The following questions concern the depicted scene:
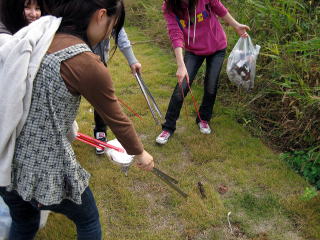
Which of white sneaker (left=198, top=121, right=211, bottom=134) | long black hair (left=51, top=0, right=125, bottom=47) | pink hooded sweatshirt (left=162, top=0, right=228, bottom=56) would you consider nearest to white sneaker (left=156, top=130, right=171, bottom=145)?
white sneaker (left=198, top=121, right=211, bottom=134)

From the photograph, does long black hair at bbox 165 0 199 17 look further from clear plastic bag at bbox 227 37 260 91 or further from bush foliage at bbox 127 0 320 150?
bush foliage at bbox 127 0 320 150

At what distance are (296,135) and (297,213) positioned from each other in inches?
32.7

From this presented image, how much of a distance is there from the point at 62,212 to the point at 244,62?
7.50 feet

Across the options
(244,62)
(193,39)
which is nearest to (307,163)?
(244,62)

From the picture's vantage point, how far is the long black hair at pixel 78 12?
1228 mm

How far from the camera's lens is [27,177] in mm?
1345

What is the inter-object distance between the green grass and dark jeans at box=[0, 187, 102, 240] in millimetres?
538

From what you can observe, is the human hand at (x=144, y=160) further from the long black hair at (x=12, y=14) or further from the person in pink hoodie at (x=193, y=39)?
the person in pink hoodie at (x=193, y=39)

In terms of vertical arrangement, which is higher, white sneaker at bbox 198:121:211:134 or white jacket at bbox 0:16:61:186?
white jacket at bbox 0:16:61:186

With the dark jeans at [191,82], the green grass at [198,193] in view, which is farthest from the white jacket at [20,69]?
the dark jeans at [191,82]

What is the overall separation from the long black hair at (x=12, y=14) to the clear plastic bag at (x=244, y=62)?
74.8 inches

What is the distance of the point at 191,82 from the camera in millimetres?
3139

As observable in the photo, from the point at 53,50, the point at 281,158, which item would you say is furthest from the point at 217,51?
the point at 53,50

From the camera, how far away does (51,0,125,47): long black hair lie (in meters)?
1.23
